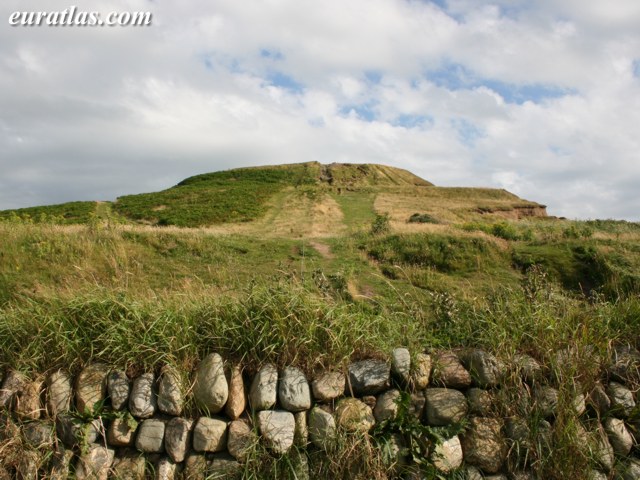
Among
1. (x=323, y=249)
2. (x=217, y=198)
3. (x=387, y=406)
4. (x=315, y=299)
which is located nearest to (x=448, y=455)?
(x=387, y=406)

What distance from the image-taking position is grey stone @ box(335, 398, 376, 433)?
3908mm

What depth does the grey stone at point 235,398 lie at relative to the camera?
4.02 metres

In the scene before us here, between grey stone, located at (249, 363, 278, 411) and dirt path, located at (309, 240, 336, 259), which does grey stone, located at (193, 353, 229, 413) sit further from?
dirt path, located at (309, 240, 336, 259)

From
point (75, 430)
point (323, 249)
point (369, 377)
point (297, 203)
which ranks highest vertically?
point (297, 203)

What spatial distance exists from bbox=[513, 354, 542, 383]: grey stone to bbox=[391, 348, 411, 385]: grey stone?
97cm

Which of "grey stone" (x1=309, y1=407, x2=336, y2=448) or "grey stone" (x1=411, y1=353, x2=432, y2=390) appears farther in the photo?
"grey stone" (x1=411, y1=353, x2=432, y2=390)

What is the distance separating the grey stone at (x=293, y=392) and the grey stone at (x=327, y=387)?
0.07 m

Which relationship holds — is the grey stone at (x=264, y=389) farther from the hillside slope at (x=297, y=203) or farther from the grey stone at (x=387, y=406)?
the hillside slope at (x=297, y=203)

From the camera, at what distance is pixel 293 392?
13.2 feet

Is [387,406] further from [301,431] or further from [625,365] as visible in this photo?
[625,365]

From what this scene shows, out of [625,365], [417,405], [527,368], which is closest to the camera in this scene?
[417,405]

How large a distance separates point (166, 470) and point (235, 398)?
795 millimetres

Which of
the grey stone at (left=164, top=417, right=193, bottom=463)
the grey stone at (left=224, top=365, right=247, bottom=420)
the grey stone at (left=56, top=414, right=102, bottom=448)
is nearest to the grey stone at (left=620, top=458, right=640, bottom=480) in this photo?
the grey stone at (left=224, top=365, right=247, bottom=420)

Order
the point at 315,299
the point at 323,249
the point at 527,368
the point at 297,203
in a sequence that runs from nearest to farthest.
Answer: the point at 527,368, the point at 315,299, the point at 323,249, the point at 297,203
